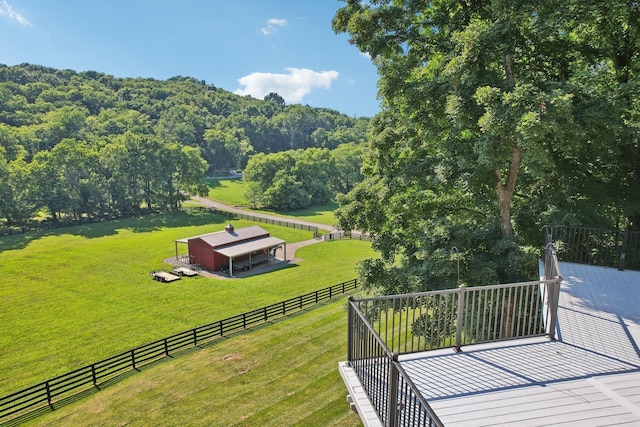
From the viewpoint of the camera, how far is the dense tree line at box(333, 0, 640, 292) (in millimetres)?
8133

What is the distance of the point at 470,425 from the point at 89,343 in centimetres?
1952

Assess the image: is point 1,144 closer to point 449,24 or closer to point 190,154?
point 190,154

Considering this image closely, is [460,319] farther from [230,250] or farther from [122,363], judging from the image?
[230,250]

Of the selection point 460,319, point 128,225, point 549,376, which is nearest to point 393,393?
point 460,319

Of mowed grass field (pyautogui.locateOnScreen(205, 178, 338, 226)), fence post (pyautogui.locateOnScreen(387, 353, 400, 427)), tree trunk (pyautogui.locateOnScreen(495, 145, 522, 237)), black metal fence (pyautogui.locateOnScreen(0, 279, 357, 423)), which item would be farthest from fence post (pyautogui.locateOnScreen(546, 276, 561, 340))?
mowed grass field (pyautogui.locateOnScreen(205, 178, 338, 226))

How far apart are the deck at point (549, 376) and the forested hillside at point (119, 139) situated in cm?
5496

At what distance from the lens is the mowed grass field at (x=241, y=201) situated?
186 feet

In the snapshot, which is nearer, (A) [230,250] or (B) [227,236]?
(A) [230,250]

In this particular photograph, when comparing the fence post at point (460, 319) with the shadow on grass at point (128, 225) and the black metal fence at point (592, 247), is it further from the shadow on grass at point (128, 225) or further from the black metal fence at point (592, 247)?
the shadow on grass at point (128, 225)

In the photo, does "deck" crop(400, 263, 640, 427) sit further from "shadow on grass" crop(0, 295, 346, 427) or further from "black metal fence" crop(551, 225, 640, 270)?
"shadow on grass" crop(0, 295, 346, 427)

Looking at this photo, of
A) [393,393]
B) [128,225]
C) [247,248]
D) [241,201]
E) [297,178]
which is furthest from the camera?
[241,201]

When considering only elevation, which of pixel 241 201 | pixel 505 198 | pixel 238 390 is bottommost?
pixel 238 390

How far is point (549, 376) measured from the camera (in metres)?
5.11

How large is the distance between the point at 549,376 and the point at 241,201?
66.0 m
